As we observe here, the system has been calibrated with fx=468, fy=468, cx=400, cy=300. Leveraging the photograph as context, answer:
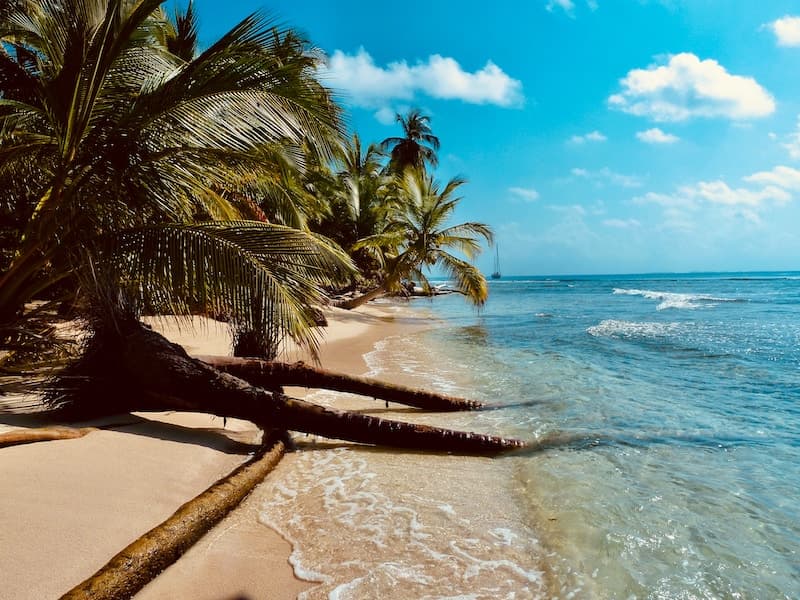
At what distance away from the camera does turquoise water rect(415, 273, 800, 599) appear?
112 inches

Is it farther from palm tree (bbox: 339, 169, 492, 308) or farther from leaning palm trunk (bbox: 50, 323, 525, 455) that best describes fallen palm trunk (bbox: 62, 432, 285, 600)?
palm tree (bbox: 339, 169, 492, 308)

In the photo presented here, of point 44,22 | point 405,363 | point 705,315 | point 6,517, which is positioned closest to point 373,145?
point 705,315

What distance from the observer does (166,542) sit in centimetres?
249

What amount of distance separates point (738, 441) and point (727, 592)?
3.09m

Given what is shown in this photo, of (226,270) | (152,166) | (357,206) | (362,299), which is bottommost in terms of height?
(362,299)

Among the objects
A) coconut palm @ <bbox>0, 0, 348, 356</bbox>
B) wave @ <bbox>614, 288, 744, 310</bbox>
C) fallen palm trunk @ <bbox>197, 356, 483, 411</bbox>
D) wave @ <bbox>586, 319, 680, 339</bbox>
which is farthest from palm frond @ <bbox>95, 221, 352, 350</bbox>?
wave @ <bbox>614, 288, 744, 310</bbox>

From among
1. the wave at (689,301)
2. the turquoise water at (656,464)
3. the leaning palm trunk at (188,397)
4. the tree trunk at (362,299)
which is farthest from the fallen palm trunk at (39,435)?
the wave at (689,301)

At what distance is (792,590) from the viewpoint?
2660 millimetres

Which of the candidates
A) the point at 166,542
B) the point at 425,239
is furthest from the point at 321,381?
the point at 425,239

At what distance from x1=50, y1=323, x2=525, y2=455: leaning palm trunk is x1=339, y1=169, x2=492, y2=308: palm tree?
12441 millimetres

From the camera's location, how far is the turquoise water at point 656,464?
285cm

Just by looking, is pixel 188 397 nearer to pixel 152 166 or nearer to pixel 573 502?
pixel 152 166

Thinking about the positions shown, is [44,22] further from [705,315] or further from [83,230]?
[705,315]

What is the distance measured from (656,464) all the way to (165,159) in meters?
5.82
